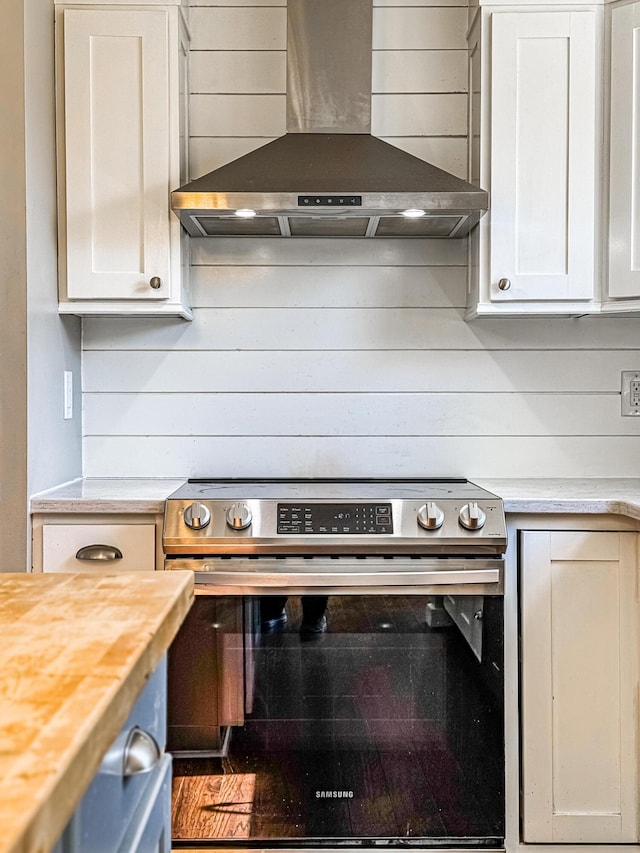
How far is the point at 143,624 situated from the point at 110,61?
1.85 meters

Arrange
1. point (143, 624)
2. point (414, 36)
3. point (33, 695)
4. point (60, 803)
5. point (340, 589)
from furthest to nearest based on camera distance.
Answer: point (414, 36) → point (340, 589) → point (143, 624) → point (33, 695) → point (60, 803)

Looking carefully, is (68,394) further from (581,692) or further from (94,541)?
(581,692)

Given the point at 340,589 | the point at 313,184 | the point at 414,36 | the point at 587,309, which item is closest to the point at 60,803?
the point at 340,589

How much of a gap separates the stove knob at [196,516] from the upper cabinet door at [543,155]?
1.02 meters

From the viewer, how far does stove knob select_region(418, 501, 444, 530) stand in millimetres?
1712

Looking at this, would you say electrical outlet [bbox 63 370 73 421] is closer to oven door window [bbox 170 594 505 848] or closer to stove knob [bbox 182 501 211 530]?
stove knob [bbox 182 501 211 530]

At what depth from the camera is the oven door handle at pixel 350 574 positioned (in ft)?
5.54

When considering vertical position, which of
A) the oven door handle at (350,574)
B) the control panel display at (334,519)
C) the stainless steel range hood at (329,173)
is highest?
the stainless steel range hood at (329,173)

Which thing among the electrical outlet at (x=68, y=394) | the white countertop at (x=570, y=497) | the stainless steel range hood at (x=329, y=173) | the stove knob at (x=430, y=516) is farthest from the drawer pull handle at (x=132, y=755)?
the electrical outlet at (x=68, y=394)

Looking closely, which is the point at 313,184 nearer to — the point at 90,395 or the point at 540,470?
the point at 90,395

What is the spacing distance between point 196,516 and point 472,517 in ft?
2.22

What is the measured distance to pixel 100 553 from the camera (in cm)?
179

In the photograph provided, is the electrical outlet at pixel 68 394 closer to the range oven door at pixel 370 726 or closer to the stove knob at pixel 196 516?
the stove knob at pixel 196 516

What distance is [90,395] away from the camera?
2.29 m
